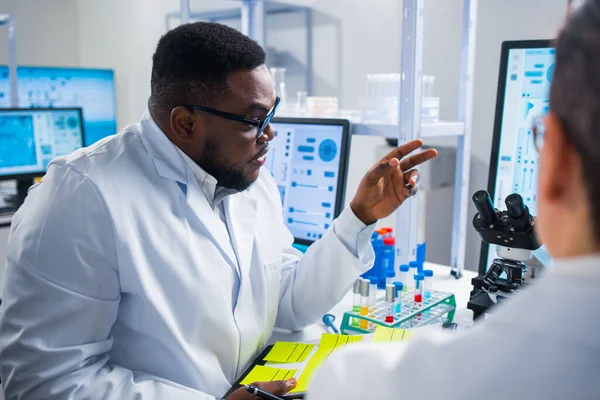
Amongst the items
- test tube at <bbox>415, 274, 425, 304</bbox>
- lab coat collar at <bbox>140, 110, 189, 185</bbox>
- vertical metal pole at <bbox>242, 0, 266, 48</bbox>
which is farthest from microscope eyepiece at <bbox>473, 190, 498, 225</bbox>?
vertical metal pole at <bbox>242, 0, 266, 48</bbox>

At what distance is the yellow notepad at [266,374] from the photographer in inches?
39.7

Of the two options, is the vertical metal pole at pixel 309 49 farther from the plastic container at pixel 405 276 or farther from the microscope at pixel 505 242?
the microscope at pixel 505 242

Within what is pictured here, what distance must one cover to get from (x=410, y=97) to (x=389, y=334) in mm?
587

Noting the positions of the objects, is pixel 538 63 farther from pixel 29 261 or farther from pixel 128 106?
pixel 128 106

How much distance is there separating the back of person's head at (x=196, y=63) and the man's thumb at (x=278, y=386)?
21.2 inches

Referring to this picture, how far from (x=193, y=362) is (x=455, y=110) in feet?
7.08

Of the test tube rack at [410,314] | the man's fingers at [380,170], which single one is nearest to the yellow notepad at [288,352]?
the test tube rack at [410,314]

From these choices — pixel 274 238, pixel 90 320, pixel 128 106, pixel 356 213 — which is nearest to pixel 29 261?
pixel 90 320

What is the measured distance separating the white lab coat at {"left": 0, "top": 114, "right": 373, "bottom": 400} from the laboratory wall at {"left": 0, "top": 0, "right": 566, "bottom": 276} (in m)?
1.23

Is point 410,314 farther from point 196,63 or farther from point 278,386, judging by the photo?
point 196,63

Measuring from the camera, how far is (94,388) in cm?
90

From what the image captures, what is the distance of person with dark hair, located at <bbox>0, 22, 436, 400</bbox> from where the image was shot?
0.90m

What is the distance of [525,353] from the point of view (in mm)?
379

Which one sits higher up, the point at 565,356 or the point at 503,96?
the point at 503,96
